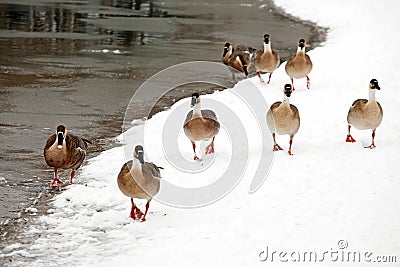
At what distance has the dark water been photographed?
29.1 feet

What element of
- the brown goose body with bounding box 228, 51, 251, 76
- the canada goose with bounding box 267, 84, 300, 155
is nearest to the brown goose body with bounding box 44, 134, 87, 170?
the canada goose with bounding box 267, 84, 300, 155

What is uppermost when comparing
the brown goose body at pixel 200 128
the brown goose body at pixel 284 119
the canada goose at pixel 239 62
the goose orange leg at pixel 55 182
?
the canada goose at pixel 239 62

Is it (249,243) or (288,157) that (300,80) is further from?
(249,243)

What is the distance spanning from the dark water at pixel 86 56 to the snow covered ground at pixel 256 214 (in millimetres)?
542

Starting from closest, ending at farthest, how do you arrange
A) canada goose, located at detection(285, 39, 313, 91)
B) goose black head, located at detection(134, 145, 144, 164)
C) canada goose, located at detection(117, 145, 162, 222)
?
goose black head, located at detection(134, 145, 144, 164) → canada goose, located at detection(117, 145, 162, 222) → canada goose, located at detection(285, 39, 313, 91)

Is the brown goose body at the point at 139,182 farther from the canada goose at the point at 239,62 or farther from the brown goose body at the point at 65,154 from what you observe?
the canada goose at the point at 239,62

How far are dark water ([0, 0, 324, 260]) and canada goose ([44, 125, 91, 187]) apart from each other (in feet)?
1.08

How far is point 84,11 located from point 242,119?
1549 centimetres

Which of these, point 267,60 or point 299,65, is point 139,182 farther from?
point 267,60

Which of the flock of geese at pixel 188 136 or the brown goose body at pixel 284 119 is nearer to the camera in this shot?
the flock of geese at pixel 188 136

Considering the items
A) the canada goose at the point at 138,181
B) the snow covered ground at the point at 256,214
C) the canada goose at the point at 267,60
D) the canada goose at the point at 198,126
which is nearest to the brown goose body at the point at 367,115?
the snow covered ground at the point at 256,214

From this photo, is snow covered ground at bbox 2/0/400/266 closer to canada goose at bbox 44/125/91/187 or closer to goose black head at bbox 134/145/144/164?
canada goose at bbox 44/125/91/187

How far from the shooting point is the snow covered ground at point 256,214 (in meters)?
5.79

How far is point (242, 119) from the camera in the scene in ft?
34.0
